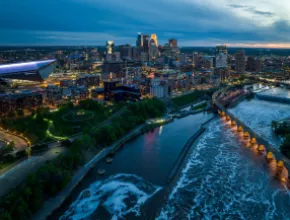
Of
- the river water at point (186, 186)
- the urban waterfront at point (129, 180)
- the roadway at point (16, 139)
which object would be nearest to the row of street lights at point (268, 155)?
the river water at point (186, 186)

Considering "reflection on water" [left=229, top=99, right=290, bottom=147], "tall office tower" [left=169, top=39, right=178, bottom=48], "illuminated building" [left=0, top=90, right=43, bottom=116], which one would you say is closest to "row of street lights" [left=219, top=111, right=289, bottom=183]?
"reflection on water" [left=229, top=99, right=290, bottom=147]

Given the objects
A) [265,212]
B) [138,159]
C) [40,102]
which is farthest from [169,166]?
[40,102]

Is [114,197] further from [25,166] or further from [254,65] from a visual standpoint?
[254,65]

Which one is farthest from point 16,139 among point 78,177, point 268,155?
point 268,155

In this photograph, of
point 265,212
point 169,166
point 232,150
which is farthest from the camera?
point 232,150

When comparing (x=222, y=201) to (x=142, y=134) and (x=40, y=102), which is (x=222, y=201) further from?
(x=40, y=102)

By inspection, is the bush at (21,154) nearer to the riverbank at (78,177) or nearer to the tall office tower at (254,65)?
the riverbank at (78,177)

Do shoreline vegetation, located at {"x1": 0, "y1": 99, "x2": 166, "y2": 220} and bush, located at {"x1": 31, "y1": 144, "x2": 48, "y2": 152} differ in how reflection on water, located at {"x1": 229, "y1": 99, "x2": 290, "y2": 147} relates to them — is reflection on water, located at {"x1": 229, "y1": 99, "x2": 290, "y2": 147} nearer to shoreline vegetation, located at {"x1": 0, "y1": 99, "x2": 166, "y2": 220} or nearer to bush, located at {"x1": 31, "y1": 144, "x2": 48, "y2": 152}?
shoreline vegetation, located at {"x1": 0, "y1": 99, "x2": 166, "y2": 220}
